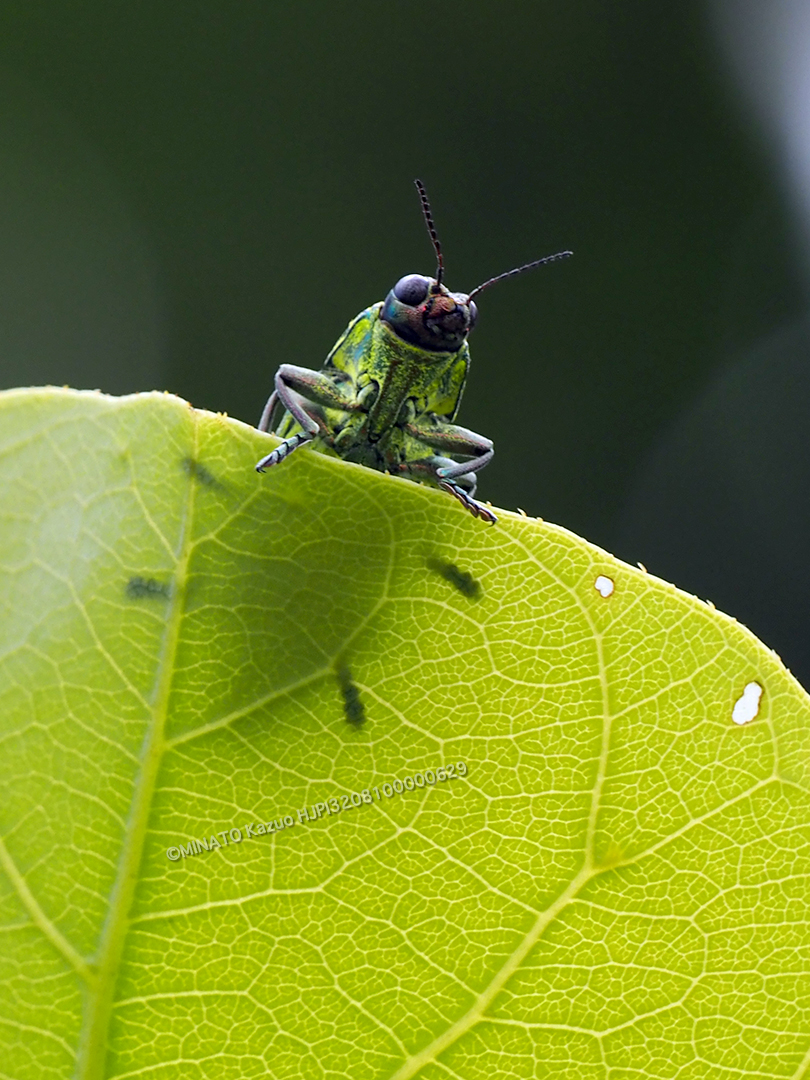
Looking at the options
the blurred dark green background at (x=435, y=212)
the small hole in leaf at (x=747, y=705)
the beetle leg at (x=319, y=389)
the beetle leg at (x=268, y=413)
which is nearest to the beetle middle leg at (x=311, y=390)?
the beetle leg at (x=319, y=389)

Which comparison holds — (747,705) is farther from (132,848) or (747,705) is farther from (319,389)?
(319,389)

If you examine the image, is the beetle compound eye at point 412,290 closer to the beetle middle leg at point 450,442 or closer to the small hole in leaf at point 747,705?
the beetle middle leg at point 450,442

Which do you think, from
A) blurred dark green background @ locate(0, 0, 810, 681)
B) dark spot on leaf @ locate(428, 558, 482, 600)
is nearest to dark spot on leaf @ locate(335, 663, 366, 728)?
dark spot on leaf @ locate(428, 558, 482, 600)

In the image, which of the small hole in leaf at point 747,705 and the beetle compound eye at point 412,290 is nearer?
the small hole in leaf at point 747,705

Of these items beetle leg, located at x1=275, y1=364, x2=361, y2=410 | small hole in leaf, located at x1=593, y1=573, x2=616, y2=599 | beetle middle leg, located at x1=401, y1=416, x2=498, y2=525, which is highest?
small hole in leaf, located at x1=593, y1=573, x2=616, y2=599

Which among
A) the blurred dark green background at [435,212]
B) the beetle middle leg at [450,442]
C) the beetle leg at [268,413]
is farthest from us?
the blurred dark green background at [435,212]

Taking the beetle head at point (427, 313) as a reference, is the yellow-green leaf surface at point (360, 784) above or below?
below

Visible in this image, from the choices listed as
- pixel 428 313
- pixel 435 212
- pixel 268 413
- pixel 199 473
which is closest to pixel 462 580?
pixel 199 473

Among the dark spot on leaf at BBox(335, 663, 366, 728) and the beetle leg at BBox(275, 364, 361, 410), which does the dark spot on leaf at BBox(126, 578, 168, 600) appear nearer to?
the dark spot on leaf at BBox(335, 663, 366, 728)
